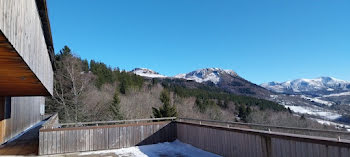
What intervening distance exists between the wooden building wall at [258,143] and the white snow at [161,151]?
0.98 feet

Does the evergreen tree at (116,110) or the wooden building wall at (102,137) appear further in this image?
the evergreen tree at (116,110)

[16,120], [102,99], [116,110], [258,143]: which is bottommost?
[116,110]

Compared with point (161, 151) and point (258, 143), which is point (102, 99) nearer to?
point (161, 151)

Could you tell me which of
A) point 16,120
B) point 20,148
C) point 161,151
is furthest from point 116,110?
point 161,151

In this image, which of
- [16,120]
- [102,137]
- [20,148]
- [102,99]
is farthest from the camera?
[102,99]

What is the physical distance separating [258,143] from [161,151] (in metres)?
4.44

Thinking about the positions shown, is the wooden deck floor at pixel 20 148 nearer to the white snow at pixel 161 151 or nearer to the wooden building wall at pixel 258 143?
the white snow at pixel 161 151

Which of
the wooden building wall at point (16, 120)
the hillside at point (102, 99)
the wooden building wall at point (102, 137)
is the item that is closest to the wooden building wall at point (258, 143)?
the wooden building wall at point (102, 137)

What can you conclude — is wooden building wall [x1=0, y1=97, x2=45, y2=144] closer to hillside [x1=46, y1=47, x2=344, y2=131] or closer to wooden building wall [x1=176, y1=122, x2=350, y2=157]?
hillside [x1=46, y1=47, x2=344, y2=131]

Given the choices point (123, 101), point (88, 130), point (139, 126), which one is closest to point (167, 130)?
point (139, 126)

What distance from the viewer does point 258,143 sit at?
642 centimetres

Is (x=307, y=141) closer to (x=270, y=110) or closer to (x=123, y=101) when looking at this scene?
(x=123, y=101)

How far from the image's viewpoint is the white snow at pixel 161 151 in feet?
29.1

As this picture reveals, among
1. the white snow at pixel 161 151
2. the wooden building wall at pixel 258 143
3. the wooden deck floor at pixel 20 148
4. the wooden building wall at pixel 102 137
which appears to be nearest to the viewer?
the wooden building wall at pixel 258 143
